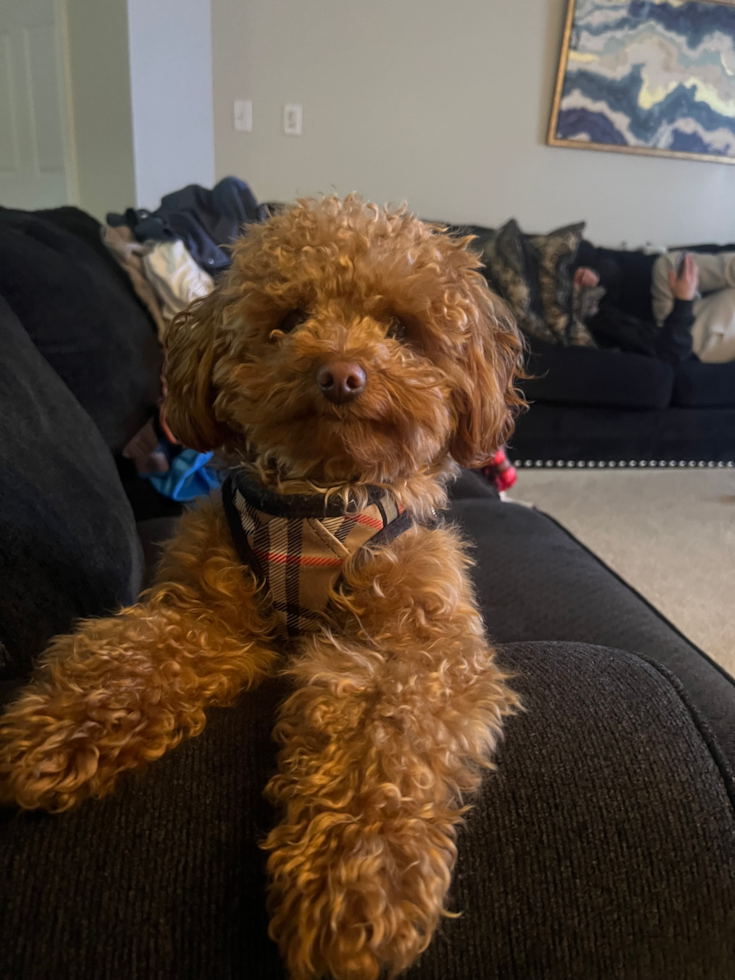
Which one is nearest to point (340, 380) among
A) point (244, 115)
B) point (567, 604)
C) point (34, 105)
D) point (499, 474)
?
point (567, 604)

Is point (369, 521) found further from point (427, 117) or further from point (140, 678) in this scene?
point (427, 117)

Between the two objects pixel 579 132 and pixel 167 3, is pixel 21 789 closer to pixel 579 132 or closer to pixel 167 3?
pixel 167 3

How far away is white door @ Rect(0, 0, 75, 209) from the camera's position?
353 centimetres

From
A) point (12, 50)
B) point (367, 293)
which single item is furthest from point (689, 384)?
point (12, 50)

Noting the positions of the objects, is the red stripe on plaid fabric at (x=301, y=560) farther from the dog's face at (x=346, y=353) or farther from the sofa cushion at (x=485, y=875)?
the sofa cushion at (x=485, y=875)

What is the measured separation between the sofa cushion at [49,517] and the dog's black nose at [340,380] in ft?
1.45

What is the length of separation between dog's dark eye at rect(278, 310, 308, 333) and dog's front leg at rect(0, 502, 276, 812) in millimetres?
326

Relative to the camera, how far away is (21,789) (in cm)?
62

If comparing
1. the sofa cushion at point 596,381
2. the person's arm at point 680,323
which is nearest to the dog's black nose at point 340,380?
the sofa cushion at point 596,381

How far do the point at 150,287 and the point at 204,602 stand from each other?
4.76 feet

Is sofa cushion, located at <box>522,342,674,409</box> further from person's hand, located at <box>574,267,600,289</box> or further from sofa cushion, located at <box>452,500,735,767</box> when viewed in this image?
sofa cushion, located at <box>452,500,735,767</box>

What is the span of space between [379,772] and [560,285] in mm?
3815

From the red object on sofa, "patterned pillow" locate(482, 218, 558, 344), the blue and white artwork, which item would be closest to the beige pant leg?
"patterned pillow" locate(482, 218, 558, 344)

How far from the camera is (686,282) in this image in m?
4.01
